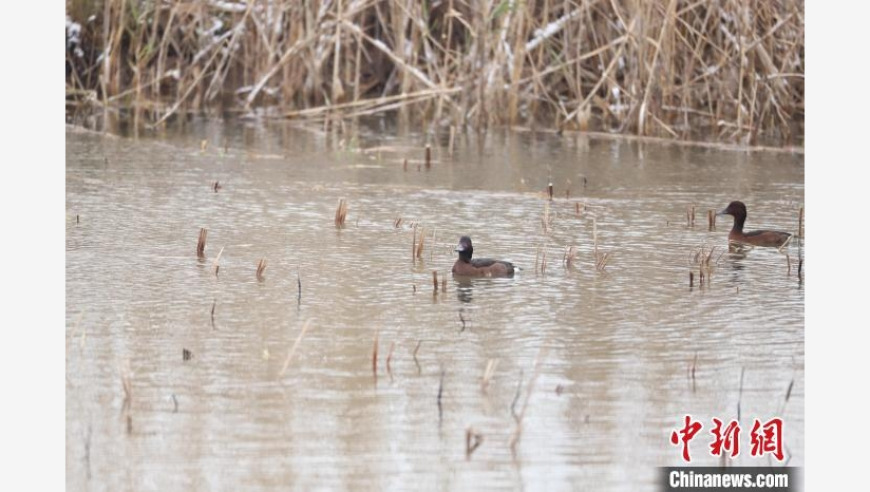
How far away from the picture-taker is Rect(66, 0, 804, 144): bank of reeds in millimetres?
14961

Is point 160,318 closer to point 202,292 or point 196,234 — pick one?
point 202,292

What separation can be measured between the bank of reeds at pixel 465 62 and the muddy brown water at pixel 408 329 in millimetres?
2028

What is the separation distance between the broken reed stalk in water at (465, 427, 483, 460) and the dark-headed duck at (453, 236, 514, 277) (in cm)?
304

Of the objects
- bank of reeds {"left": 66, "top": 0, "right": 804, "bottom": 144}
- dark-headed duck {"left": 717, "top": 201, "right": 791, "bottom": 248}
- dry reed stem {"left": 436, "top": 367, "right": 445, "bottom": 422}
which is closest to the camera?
dry reed stem {"left": 436, "top": 367, "right": 445, "bottom": 422}

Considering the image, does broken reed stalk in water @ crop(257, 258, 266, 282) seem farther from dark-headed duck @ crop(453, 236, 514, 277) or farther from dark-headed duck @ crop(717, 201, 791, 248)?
dark-headed duck @ crop(717, 201, 791, 248)

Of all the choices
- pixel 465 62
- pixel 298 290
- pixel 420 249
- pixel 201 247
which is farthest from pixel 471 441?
pixel 465 62

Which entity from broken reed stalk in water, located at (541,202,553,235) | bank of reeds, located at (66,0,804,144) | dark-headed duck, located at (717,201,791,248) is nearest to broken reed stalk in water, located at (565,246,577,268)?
broken reed stalk in water, located at (541,202,553,235)

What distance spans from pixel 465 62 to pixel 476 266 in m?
7.61

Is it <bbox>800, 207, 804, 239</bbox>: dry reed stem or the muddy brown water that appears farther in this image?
<bbox>800, 207, 804, 239</bbox>: dry reed stem

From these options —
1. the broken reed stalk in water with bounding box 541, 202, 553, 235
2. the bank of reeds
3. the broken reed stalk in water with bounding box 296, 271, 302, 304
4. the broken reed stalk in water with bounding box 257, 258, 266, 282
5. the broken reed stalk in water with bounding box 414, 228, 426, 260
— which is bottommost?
the broken reed stalk in water with bounding box 296, 271, 302, 304

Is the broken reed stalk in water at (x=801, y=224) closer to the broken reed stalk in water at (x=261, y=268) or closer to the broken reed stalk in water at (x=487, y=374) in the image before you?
the broken reed stalk in water at (x=261, y=268)

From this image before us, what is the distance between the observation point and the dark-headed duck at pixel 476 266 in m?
8.77

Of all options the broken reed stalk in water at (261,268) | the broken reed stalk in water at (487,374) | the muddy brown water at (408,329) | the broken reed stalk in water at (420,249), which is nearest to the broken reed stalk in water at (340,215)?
the muddy brown water at (408,329)

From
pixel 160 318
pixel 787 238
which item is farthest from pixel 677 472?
pixel 787 238
